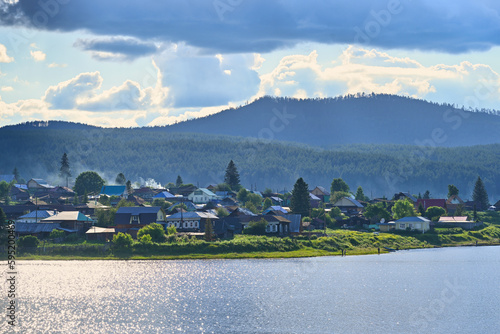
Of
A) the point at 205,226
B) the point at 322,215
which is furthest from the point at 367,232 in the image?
the point at 205,226

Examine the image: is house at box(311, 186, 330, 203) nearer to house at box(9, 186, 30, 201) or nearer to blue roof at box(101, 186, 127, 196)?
blue roof at box(101, 186, 127, 196)

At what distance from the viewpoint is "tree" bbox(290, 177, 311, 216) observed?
5108 inches

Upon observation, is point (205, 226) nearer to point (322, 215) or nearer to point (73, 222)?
point (73, 222)

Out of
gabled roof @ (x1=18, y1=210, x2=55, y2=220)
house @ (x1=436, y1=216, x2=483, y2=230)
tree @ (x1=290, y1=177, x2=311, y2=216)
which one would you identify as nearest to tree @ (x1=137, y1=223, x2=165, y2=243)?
gabled roof @ (x1=18, y1=210, x2=55, y2=220)

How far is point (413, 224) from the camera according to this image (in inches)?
5012

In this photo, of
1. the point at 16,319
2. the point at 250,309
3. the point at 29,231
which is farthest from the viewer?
the point at 29,231

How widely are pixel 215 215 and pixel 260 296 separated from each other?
61.0 meters

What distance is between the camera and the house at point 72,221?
10481 centimetres

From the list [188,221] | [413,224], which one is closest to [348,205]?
[413,224]

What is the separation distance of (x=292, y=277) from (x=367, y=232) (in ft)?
177

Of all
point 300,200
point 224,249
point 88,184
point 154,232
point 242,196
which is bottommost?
point 224,249

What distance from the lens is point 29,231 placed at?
9912 cm

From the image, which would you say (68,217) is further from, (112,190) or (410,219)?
(112,190)

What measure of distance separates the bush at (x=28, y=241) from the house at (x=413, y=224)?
62310mm
